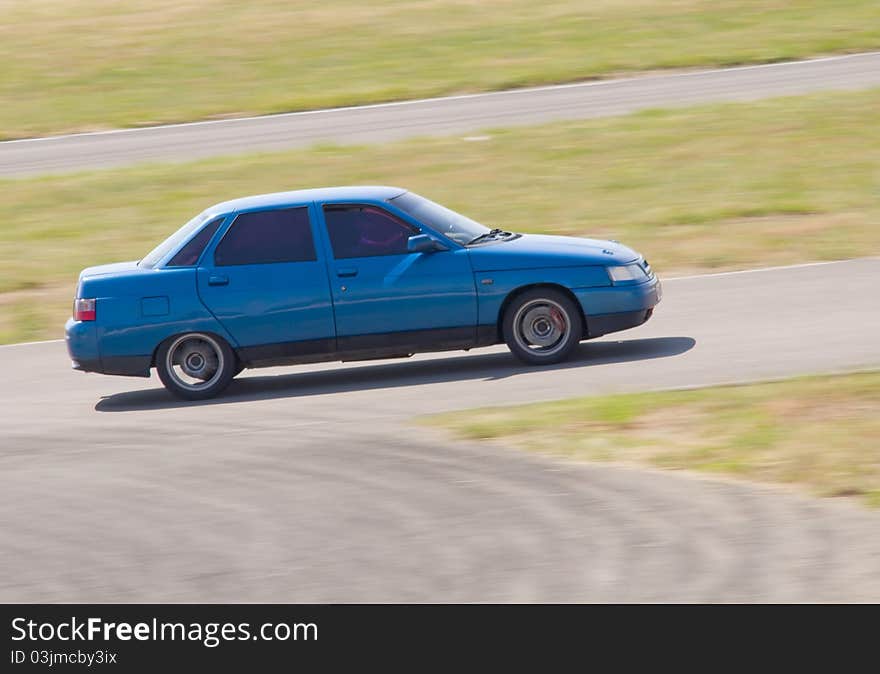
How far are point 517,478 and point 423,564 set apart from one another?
4.99 ft

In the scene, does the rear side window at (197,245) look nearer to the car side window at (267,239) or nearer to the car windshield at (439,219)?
the car side window at (267,239)

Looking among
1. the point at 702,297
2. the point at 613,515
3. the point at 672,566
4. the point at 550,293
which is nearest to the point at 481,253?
the point at 550,293

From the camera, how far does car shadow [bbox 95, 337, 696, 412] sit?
1173 cm

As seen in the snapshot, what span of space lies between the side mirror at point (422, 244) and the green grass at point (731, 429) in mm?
1823

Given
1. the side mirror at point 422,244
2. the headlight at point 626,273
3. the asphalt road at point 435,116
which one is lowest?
the headlight at point 626,273

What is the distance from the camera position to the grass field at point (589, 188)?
53.3ft

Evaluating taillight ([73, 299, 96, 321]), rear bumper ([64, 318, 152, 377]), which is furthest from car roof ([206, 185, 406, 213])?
rear bumper ([64, 318, 152, 377])

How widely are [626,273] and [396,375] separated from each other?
2.17m

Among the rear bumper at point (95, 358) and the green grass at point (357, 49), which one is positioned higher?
the green grass at point (357, 49)

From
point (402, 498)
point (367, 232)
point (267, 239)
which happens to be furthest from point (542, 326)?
point (402, 498)

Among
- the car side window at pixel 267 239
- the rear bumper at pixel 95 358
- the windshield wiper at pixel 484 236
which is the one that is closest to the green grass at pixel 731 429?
the windshield wiper at pixel 484 236

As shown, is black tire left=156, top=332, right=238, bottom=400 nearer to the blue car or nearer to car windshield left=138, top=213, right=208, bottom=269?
the blue car

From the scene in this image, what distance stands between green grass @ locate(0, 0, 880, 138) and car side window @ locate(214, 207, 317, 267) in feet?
58.6
